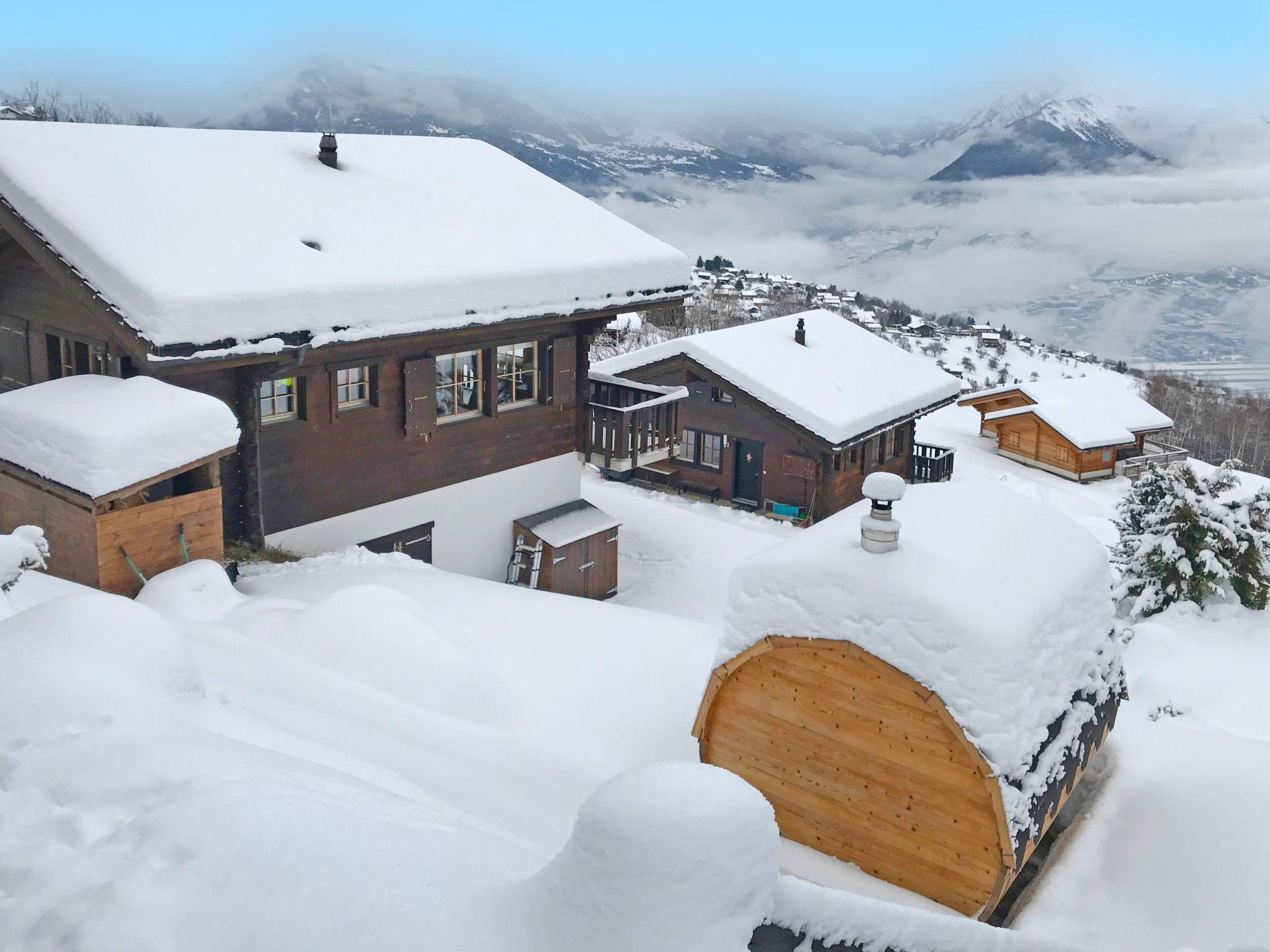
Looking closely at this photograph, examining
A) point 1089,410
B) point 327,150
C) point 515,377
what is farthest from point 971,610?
point 1089,410

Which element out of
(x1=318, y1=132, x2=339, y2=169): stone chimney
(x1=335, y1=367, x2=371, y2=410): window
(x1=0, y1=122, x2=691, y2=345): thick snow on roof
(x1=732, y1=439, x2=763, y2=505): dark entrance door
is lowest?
(x1=732, y1=439, x2=763, y2=505): dark entrance door

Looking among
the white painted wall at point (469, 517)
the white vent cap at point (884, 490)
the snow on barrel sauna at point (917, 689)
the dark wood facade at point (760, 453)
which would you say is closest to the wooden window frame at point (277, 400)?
the white painted wall at point (469, 517)

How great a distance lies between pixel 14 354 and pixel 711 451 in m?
14.7

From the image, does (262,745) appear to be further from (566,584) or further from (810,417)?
(810,417)

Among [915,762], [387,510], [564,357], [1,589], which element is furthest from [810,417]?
[1,589]

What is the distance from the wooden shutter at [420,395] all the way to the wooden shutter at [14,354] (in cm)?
465

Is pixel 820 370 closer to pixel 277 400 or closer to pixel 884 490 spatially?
pixel 277 400

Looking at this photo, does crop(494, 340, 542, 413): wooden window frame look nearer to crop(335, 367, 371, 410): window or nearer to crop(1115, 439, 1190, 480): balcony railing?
crop(335, 367, 371, 410): window

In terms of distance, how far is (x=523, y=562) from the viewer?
52.6 feet

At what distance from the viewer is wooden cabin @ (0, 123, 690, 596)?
36.7 ft

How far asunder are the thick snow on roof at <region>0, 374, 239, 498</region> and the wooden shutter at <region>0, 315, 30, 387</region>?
261 centimetres

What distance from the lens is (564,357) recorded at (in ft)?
53.0

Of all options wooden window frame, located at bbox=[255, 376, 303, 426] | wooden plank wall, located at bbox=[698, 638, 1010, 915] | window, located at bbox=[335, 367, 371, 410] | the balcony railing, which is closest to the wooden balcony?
window, located at bbox=[335, 367, 371, 410]

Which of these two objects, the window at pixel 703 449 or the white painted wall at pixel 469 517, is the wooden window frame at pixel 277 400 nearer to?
the white painted wall at pixel 469 517
